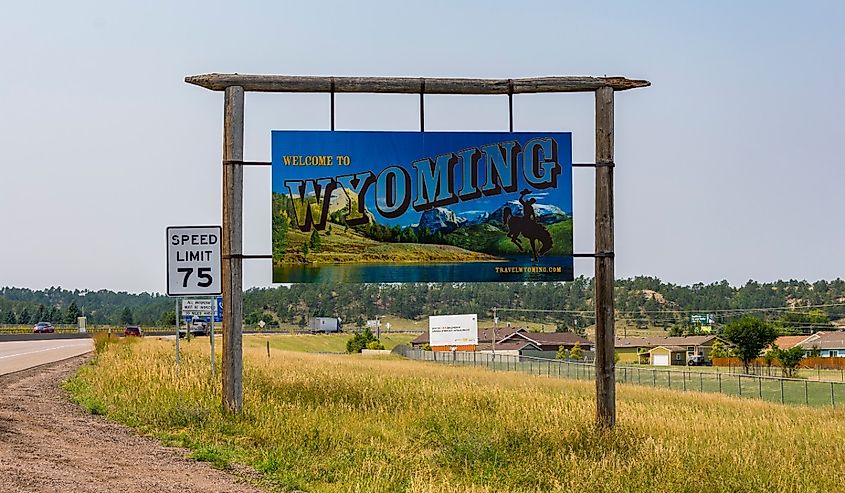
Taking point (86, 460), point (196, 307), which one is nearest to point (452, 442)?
point (86, 460)

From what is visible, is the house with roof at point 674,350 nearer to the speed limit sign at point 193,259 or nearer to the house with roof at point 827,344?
the house with roof at point 827,344

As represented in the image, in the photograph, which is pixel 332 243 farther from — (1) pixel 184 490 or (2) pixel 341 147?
(1) pixel 184 490

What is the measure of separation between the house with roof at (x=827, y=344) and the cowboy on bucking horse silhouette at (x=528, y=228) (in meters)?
127

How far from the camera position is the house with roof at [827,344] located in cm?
13632

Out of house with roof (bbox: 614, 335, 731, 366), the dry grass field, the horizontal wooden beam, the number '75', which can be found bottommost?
house with roof (bbox: 614, 335, 731, 366)

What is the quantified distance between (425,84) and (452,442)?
5.28 meters

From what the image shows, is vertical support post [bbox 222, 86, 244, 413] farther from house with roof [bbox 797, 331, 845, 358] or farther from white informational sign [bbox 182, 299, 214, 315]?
house with roof [bbox 797, 331, 845, 358]

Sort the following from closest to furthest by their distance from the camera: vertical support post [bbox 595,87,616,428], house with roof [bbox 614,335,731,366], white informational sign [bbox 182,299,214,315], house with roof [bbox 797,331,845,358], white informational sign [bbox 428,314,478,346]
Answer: vertical support post [bbox 595,87,616,428] → white informational sign [bbox 182,299,214,315] → white informational sign [bbox 428,314,478,346] → house with roof [bbox 797,331,845,358] → house with roof [bbox 614,335,731,366]

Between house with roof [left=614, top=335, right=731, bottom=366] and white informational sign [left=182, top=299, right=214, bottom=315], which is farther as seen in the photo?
house with roof [left=614, top=335, right=731, bottom=366]

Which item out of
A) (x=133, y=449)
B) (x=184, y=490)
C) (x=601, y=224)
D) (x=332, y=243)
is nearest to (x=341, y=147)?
(x=332, y=243)

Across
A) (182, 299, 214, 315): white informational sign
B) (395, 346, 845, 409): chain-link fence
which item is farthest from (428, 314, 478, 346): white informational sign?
(182, 299, 214, 315): white informational sign

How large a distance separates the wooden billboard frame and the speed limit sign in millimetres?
1994

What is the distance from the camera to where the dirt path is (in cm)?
1005

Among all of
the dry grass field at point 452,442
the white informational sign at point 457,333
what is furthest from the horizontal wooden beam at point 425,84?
the white informational sign at point 457,333
